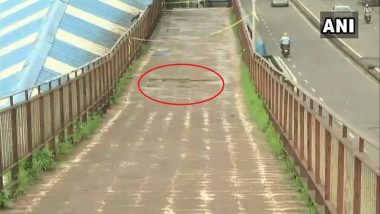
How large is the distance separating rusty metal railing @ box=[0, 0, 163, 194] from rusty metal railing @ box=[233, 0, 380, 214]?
3.76 meters

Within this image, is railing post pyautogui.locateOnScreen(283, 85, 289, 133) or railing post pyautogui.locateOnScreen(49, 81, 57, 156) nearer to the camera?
railing post pyautogui.locateOnScreen(49, 81, 57, 156)

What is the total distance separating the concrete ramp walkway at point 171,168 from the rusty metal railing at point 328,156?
51 centimetres

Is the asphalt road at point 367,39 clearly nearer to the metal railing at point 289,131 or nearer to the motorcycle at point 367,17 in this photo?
the motorcycle at point 367,17

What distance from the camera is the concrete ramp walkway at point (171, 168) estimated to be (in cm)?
856

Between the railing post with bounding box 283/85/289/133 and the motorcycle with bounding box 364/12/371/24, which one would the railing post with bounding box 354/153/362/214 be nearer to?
the motorcycle with bounding box 364/12/371/24

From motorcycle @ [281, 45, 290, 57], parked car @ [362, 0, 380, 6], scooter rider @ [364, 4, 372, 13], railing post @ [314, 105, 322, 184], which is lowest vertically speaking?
motorcycle @ [281, 45, 290, 57]

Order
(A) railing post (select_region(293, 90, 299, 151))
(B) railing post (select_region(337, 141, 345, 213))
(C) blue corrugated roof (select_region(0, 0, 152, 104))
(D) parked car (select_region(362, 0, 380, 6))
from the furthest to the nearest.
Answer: (C) blue corrugated roof (select_region(0, 0, 152, 104))
(A) railing post (select_region(293, 90, 299, 151))
(B) railing post (select_region(337, 141, 345, 213))
(D) parked car (select_region(362, 0, 380, 6))

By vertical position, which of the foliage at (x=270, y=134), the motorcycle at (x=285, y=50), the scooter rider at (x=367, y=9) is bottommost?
the motorcycle at (x=285, y=50)

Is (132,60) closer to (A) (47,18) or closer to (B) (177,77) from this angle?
(B) (177,77)

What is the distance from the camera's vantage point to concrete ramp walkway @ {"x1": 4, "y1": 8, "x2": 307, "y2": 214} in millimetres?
8562

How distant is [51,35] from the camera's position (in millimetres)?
39031

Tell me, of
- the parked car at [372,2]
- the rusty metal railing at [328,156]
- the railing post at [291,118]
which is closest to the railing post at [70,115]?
the rusty metal railing at [328,156]

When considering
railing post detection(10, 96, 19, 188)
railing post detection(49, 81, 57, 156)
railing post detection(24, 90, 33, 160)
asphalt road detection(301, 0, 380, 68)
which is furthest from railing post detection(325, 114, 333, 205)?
railing post detection(49, 81, 57, 156)

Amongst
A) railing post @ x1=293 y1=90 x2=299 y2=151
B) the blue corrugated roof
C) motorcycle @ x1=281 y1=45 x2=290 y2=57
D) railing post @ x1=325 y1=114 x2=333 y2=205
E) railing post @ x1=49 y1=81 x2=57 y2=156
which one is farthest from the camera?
the blue corrugated roof
